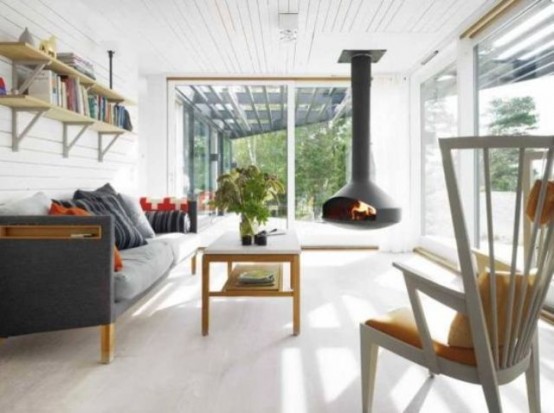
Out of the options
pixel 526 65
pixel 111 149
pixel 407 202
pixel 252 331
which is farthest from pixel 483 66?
pixel 111 149

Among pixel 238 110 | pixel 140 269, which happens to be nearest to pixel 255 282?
pixel 140 269

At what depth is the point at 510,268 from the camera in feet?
3.70

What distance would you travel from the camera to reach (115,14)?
12.0 feet

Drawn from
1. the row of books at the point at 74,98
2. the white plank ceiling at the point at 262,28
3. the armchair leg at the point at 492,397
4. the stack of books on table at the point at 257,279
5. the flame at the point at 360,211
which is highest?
the white plank ceiling at the point at 262,28

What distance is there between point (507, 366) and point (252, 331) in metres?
1.61

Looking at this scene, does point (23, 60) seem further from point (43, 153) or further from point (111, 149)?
point (111, 149)

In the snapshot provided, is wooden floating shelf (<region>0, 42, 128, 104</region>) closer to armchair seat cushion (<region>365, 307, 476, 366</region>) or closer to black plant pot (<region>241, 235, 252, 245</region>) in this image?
black plant pot (<region>241, 235, 252, 245</region>)

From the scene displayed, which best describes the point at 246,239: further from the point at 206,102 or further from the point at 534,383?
the point at 206,102

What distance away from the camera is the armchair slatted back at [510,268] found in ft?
3.51

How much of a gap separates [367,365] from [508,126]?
9.32 ft

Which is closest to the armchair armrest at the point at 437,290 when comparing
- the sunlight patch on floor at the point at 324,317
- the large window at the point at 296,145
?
the sunlight patch on floor at the point at 324,317

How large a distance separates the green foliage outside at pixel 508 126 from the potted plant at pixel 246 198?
2.07 metres

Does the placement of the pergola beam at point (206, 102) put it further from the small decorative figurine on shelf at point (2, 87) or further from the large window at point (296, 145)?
the small decorative figurine on shelf at point (2, 87)

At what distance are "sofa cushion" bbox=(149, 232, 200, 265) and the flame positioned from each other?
155 cm
